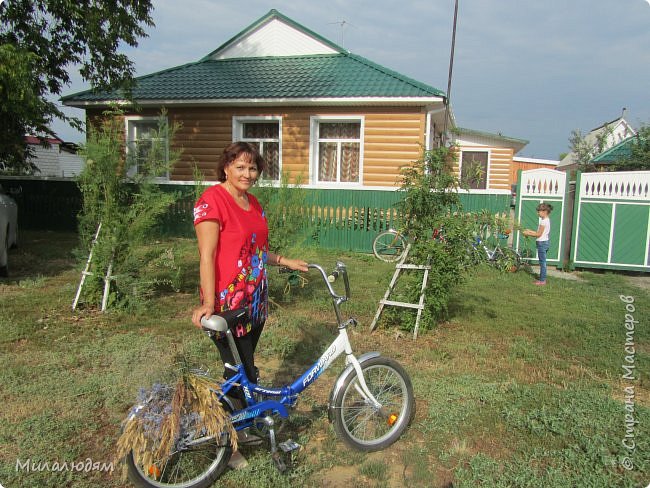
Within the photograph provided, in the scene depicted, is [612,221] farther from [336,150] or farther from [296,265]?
[296,265]

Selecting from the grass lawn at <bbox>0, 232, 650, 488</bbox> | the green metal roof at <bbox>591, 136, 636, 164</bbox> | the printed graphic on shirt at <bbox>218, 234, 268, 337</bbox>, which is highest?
the green metal roof at <bbox>591, 136, 636, 164</bbox>

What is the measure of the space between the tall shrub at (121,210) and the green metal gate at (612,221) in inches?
311

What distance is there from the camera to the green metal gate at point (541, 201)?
967cm

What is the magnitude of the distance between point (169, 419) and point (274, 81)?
12022 millimetres

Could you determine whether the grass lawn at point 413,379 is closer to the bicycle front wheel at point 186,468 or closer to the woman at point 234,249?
the bicycle front wheel at point 186,468

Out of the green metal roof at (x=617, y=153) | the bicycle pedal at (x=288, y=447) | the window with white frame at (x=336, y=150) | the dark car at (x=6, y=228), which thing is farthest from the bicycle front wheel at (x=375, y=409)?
the green metal roof at (x=617, y=153)

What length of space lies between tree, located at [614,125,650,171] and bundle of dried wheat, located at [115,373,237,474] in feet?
66.8

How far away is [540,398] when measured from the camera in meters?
3.68

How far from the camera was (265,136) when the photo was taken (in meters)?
13.2

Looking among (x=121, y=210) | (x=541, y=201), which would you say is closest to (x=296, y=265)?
(x=121, y=210)

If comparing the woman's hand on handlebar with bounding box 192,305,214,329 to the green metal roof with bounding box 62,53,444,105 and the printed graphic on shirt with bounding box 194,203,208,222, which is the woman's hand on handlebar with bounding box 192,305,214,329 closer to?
the printed graphic on shirt with bounding box 194,203,208,222

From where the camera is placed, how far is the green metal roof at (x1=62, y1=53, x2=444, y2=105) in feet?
39.2

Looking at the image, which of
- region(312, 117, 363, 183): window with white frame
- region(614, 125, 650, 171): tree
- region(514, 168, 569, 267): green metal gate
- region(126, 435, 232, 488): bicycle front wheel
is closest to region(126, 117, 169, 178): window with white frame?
region(126, 435, 232, 488): bicycle front wheel

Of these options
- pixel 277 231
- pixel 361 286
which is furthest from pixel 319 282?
pixel 277 231
